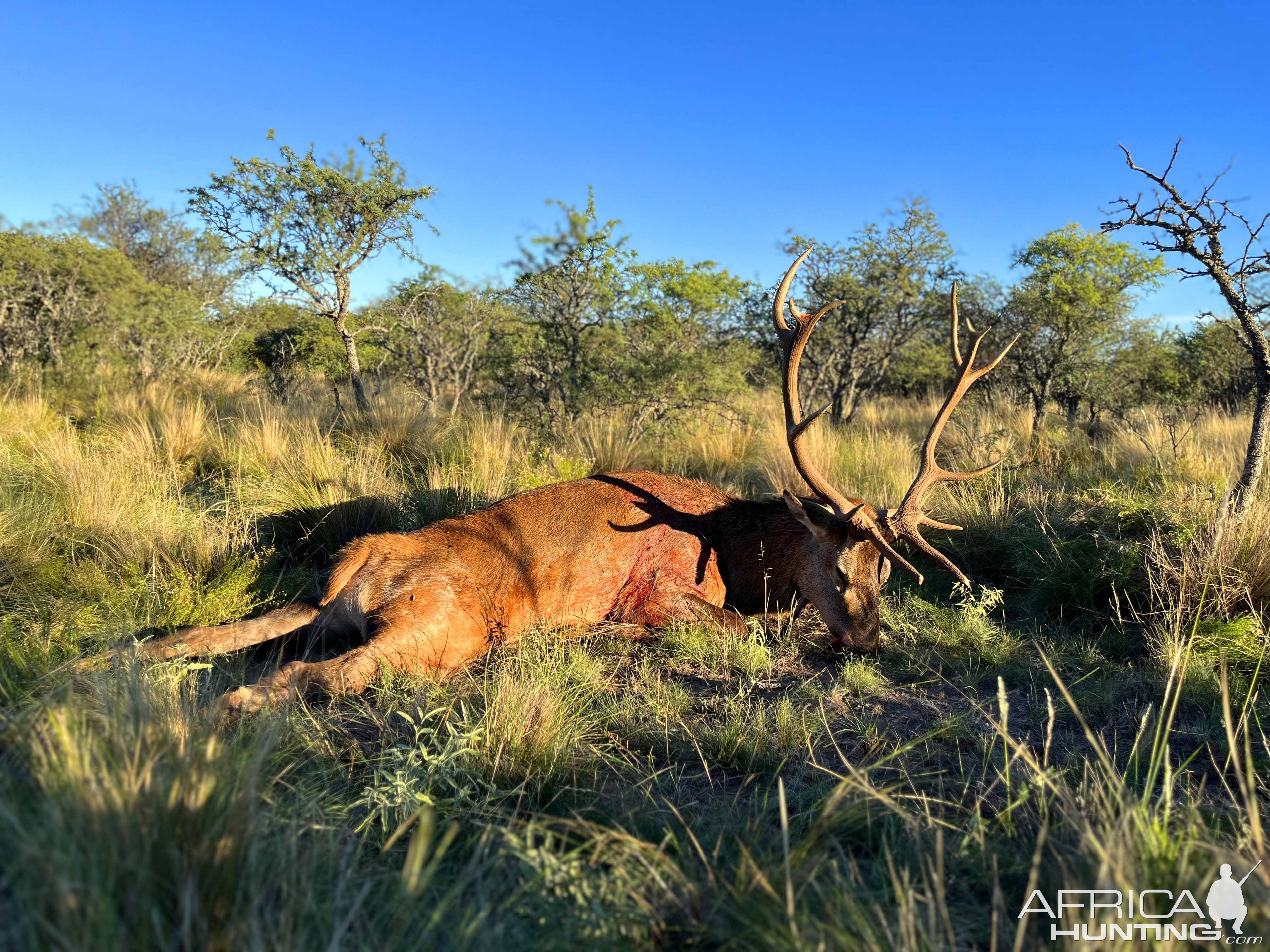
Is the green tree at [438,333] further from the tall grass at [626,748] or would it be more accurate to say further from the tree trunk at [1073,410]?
the tree trunk at [1073,410]

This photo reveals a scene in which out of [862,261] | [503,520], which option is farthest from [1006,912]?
[862,261]

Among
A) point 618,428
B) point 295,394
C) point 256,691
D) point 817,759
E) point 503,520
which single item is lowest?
point 817,759

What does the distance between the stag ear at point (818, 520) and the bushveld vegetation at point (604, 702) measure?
→ 2.10ft

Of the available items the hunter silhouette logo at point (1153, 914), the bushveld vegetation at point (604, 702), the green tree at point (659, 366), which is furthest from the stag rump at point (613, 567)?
the green tree at point (659, 366)

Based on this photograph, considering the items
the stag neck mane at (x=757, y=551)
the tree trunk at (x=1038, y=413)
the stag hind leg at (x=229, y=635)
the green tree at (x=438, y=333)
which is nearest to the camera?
the stag hind leg at (x=229, y=635)

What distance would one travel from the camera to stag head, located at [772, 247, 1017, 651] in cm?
443

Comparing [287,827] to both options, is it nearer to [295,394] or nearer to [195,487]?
[195,487]

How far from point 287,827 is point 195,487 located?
6.08 meters

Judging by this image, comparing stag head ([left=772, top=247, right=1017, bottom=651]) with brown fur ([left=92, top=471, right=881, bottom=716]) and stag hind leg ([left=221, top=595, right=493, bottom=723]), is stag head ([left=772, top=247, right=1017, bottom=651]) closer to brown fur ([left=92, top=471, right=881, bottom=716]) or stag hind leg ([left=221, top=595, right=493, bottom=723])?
brown fur ([left=92, top=471, right=881, bottom=716])

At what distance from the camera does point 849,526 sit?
4.51 m

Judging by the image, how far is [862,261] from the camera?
12727 mm

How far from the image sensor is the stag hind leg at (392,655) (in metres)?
3.38

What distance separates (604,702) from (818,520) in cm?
204

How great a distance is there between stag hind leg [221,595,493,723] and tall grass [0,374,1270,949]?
14 centimetres
